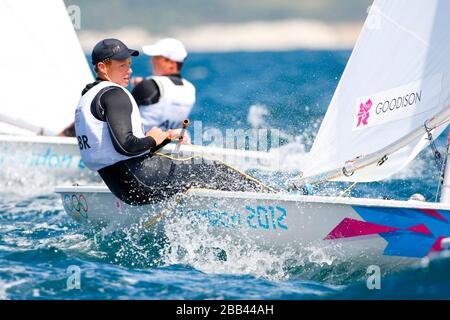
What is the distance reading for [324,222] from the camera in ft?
14.8

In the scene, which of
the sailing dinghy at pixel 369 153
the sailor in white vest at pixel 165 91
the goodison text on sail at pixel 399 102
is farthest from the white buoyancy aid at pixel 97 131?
the sailor in white vest at pixel 165 91

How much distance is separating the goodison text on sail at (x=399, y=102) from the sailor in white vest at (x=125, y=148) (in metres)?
0.84

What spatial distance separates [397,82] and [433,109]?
10.3 inches

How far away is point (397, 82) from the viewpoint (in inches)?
191

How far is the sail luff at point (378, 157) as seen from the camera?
4.52m

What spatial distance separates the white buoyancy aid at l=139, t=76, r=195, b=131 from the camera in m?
7.27

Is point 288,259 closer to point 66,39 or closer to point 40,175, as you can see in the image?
point 40,175

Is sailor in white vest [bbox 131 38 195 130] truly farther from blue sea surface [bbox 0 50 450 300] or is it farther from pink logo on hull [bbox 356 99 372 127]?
pink logo on hull [bbox 356 99 372 127]

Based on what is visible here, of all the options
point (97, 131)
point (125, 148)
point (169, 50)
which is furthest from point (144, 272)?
point (169, 50)

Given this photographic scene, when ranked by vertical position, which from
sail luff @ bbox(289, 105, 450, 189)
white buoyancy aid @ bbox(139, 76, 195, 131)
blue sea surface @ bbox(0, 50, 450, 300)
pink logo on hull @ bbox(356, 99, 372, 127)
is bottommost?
blue sea surface @ bbox(0, 50, 450, 300)

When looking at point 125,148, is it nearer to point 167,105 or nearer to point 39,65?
point 167,105

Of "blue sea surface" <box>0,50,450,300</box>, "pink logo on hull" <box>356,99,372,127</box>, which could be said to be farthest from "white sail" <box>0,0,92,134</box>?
"pink logo on hull" <box>356,99,372,127</box>

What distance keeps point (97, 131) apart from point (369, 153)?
1570 millimetres
